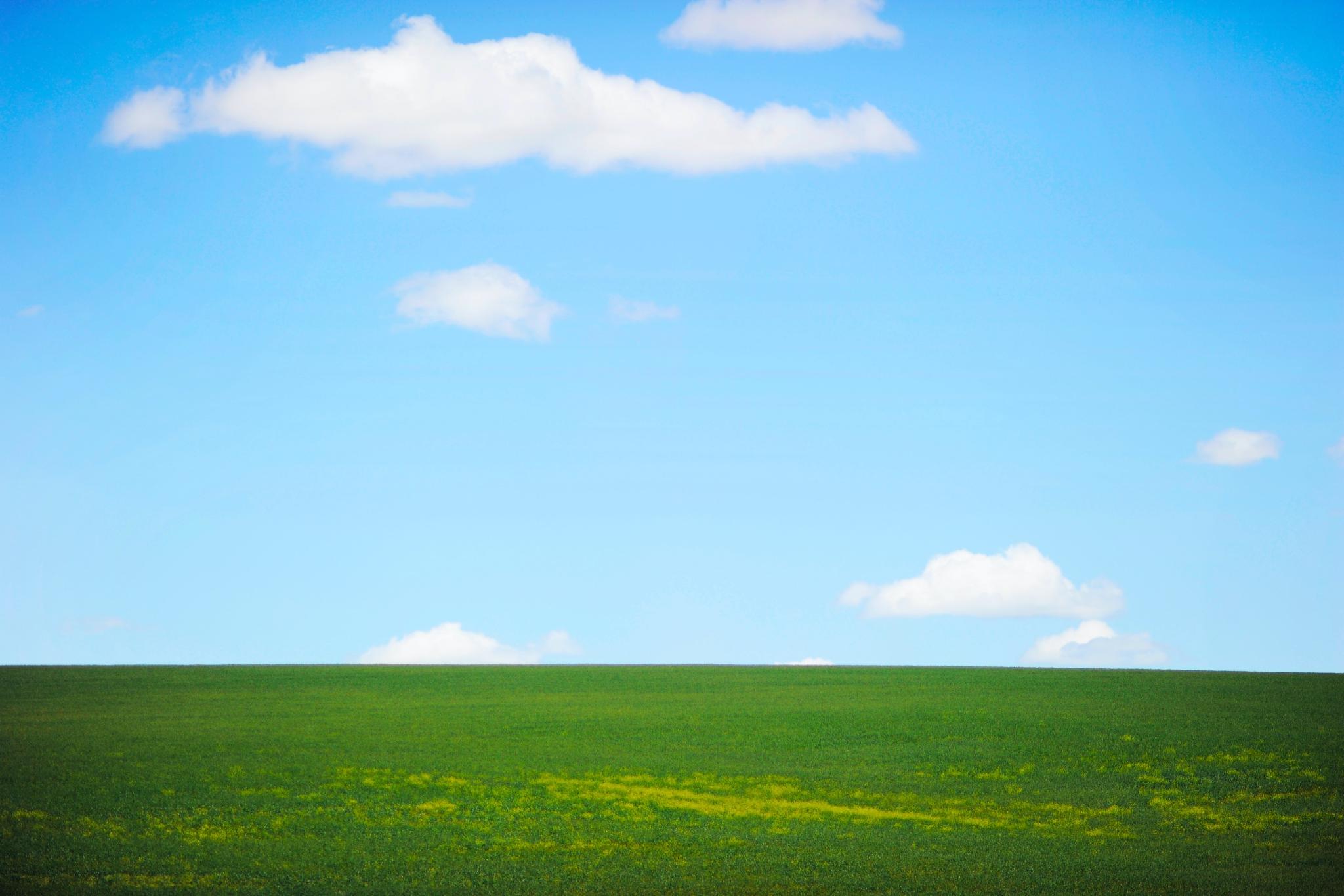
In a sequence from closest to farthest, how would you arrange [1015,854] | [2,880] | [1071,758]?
[2,880] → [1015,854] → [1071,758]

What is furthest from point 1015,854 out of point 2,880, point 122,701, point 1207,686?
point 122,701

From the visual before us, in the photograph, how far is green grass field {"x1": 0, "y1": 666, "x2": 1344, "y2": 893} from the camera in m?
21.4

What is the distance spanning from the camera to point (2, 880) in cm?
2022

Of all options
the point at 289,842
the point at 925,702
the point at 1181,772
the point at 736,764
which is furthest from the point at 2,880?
the point at 925,702

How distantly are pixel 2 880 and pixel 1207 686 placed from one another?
137 feet

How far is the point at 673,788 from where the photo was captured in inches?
1141

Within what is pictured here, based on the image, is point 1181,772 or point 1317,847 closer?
point 1317,847

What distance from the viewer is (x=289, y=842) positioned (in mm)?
23406

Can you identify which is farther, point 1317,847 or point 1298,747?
point 1298,747

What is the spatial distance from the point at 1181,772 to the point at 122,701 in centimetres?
3425

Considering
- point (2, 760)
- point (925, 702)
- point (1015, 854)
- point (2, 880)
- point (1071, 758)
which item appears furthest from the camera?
point (925, 702)

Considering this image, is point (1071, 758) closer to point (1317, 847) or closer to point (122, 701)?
point (1317, 847)

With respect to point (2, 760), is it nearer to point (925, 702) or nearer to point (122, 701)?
point (122, 701)

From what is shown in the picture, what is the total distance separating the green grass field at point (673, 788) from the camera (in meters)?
21.4
